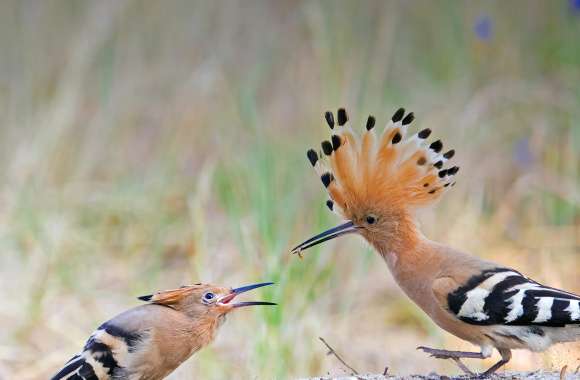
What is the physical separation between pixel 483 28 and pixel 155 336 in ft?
14.2

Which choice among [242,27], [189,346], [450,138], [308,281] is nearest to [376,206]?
[189,346]

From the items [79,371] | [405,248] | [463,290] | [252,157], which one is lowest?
[463,290]

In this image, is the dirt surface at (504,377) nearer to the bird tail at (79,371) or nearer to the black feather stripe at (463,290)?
the black feather stripe at (463,290)

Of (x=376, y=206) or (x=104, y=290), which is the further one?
(x=104, y=290)

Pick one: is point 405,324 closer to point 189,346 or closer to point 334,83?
point 334,83

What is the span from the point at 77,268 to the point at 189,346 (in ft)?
10.9

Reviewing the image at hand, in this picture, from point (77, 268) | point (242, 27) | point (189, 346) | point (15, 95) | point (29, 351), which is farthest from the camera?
point (242, 27)

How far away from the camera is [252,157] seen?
5.88 meters

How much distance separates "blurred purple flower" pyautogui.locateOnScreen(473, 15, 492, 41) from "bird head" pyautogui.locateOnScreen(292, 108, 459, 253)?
11.9 ft

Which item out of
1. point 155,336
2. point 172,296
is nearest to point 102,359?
point 155,336

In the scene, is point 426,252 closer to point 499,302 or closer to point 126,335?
point 499,302

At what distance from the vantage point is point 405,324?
666 cm

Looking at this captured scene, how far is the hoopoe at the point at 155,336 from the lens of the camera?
3.20m

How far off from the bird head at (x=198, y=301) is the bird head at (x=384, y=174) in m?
0.40
